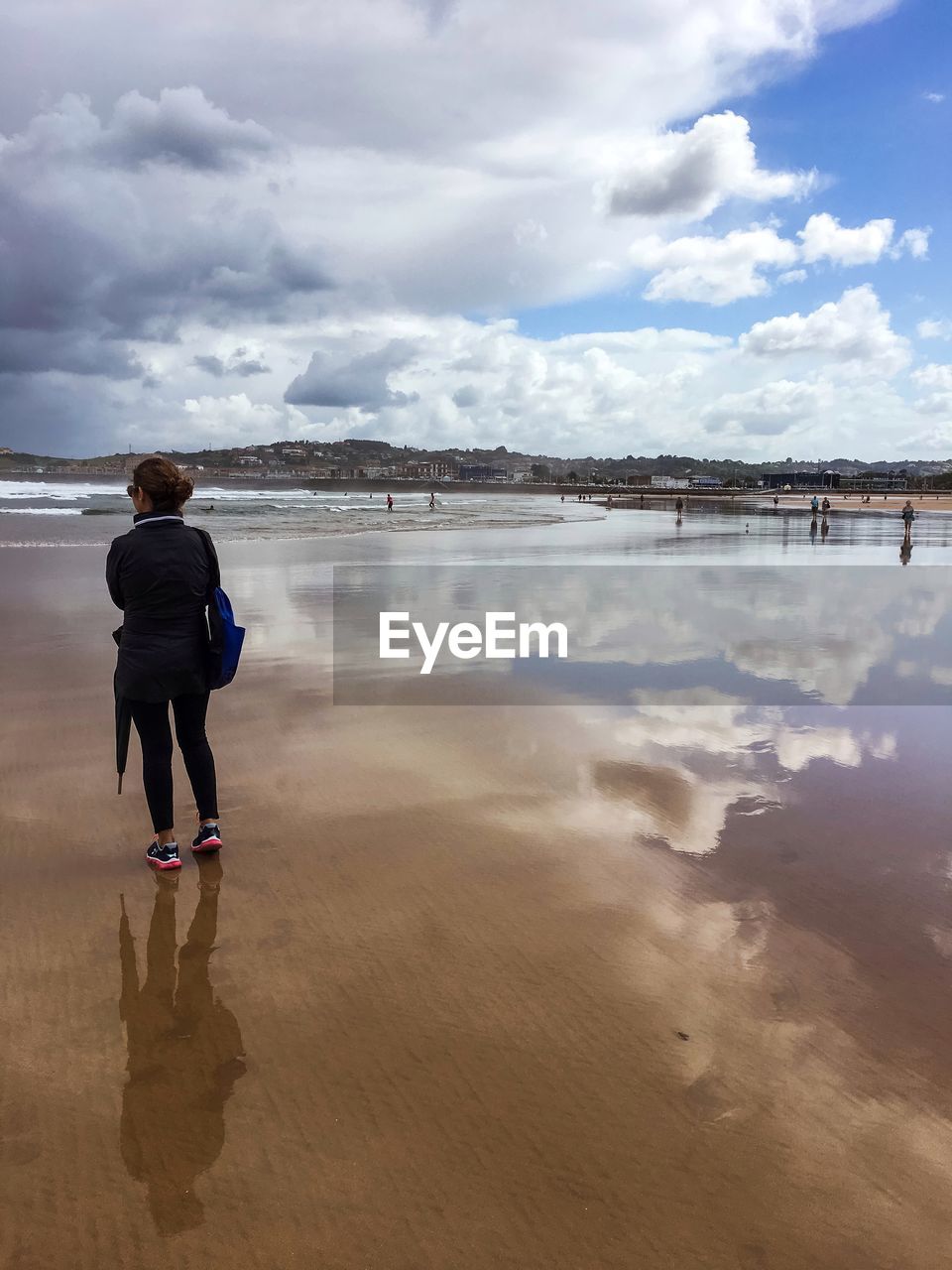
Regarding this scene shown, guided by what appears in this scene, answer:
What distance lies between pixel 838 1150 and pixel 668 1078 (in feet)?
1.75

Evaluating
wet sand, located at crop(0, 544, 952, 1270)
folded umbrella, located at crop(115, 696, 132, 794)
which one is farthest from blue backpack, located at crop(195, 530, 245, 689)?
wet sand, located at crop(0, 544, 952, 1270)

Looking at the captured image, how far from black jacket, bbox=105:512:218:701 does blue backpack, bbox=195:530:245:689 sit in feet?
0.26

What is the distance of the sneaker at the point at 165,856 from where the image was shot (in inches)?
165

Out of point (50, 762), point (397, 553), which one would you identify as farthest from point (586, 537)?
point (50, 762)

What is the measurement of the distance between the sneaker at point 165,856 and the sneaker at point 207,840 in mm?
115

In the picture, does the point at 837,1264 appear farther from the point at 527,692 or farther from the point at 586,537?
the point at 586,537

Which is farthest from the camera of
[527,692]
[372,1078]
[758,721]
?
[527,692]

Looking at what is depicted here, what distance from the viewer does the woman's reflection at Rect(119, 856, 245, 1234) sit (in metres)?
2.35

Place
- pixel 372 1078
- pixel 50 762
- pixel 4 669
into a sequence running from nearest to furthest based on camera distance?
pixel 372 1078 < pixel 50 762 < pixel 4 669

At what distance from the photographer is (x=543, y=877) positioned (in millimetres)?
4133

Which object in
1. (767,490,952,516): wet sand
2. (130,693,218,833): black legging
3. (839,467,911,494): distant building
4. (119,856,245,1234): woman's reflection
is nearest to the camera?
(119,856,245,1234): woman's reflection

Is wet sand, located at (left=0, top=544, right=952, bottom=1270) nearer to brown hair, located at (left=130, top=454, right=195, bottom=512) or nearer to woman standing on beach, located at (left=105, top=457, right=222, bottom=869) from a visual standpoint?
woman standing on beach, located at (left=105, top=457, right=222, bottom=869)

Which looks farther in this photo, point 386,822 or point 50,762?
point 50,762

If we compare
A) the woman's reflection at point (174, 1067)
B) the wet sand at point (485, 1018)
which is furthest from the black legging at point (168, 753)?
the woman's reflection at point (174, 1067)
